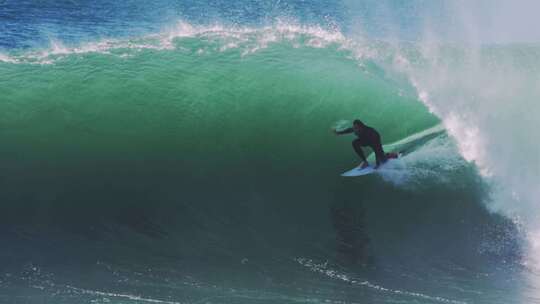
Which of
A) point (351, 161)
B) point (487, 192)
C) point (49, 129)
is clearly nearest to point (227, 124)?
point (351, 161)

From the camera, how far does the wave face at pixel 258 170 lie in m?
9.78

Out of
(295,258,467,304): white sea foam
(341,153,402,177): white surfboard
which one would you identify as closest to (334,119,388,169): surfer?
(341,153,402,177): white surfboard

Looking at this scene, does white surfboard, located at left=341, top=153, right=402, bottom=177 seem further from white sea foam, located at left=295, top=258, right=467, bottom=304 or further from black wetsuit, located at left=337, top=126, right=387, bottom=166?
white sea foam, located at left=295, top=258, right=467, bottom=304

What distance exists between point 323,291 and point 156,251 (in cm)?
267

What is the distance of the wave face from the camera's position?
9.78m

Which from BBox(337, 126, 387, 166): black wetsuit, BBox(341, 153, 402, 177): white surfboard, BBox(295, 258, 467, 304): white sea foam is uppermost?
BBox(337, 126, 387, 166): black wetsuit

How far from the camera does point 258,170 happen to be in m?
12.6

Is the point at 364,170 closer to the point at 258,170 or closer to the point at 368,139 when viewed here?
the point at 368,139

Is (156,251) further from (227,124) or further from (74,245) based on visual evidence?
(227,124)

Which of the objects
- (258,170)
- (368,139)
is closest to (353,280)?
(368,139)

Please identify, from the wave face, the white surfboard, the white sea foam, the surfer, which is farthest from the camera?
the white surfboard

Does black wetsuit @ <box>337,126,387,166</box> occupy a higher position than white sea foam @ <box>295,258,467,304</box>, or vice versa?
black wetsuit @ <box>337,126,387,166</box>

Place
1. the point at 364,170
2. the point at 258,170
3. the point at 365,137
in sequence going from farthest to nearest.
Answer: the point at 258,170
the point at 364,170
the point at 365,137

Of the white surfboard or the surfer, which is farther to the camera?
the white surfboard
